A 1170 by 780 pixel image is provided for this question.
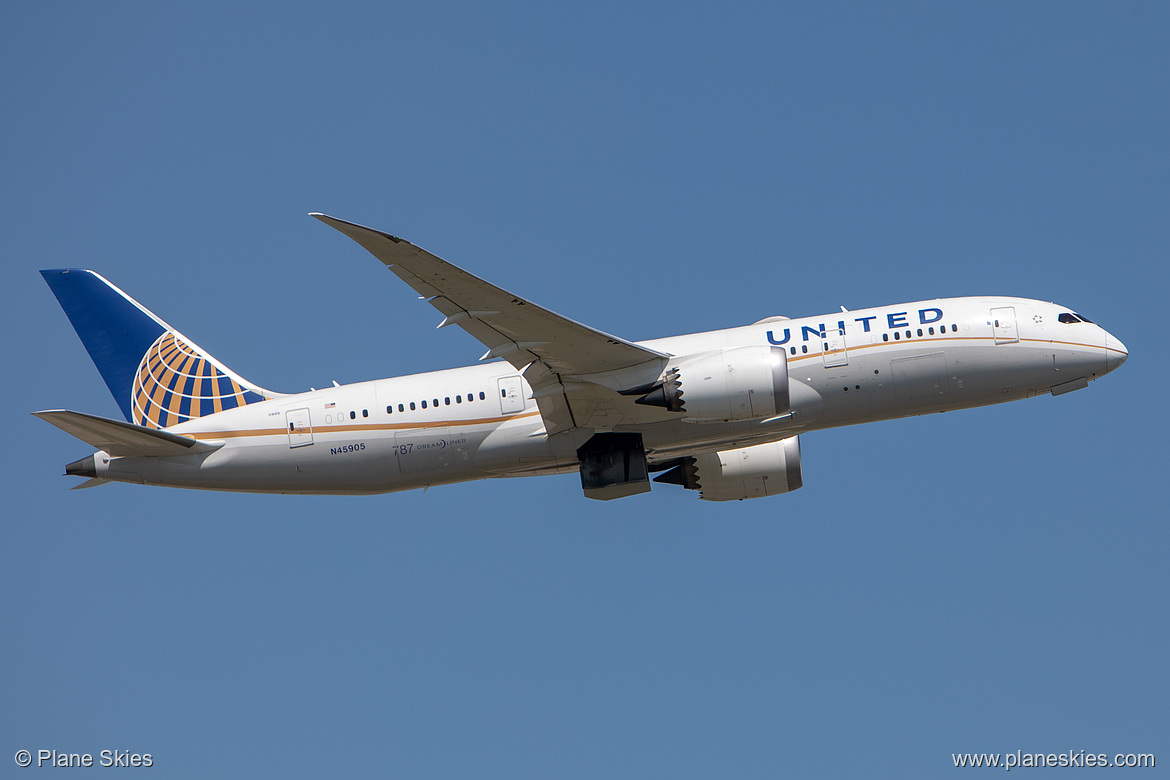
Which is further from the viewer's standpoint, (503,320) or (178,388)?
(178,388)

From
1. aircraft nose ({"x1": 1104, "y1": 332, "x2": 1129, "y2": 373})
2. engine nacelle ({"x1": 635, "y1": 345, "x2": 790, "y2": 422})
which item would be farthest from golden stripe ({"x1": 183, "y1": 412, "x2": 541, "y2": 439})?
aircraft nose ({"x1": 1104, "y1": 332, "x2": 1129, "y2": 373})

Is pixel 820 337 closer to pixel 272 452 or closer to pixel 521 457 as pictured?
pixel 521 457

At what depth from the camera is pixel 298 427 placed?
107 ft

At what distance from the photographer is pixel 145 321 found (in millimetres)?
37062

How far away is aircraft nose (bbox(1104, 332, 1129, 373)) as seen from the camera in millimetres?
31672

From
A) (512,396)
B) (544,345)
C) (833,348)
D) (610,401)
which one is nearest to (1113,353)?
(833,348)

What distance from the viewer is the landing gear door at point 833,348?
30906 mm

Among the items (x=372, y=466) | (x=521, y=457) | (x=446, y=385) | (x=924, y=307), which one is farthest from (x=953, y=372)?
(x=372, y=466)

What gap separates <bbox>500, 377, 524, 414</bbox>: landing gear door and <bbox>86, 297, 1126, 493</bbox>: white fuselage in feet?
0.10

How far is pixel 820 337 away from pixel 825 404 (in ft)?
6.18

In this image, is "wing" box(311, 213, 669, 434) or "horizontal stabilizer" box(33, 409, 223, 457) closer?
"wing" box(311, 213, 669, 434)

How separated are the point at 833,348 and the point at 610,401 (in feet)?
20.5

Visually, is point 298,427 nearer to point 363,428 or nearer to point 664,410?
point 363,428

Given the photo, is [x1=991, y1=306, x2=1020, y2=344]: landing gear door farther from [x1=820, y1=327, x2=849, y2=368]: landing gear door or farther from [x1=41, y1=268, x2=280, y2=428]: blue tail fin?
[x1=41, y1=268, x2=280, y2=428]: blue tail fin
